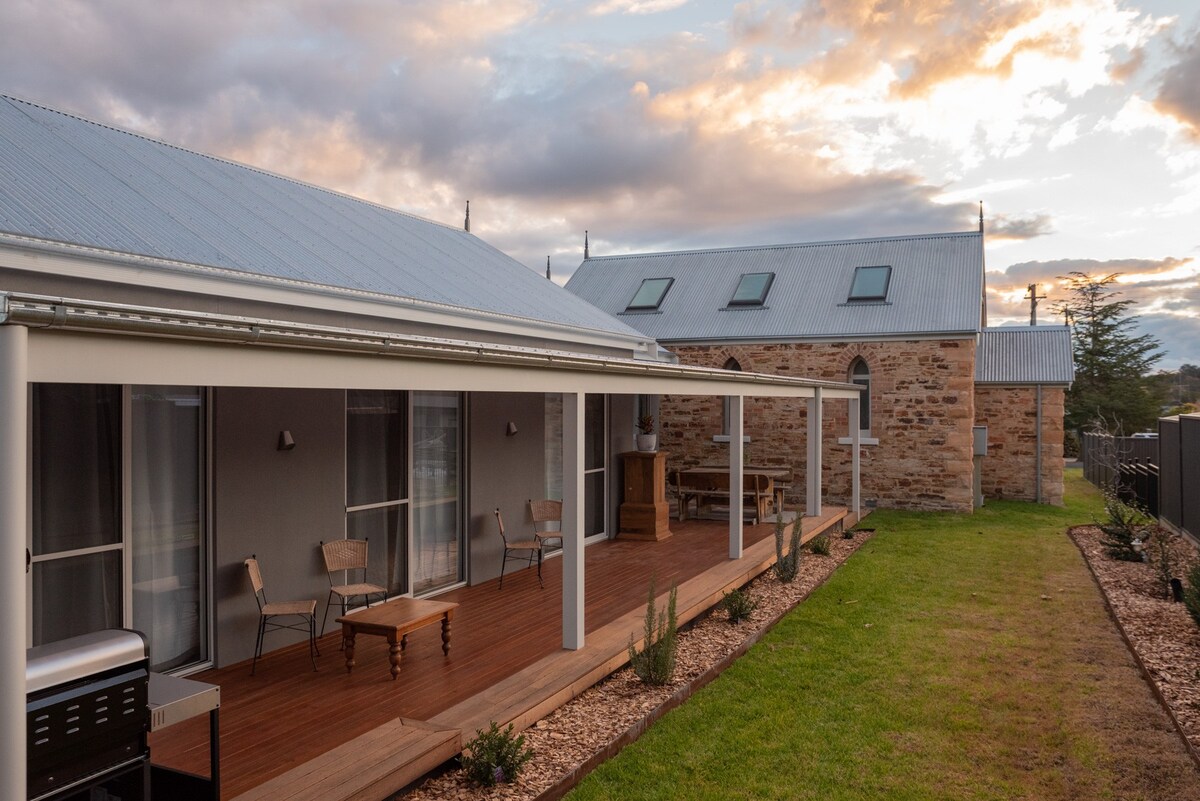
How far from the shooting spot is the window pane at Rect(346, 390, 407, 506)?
738 cm

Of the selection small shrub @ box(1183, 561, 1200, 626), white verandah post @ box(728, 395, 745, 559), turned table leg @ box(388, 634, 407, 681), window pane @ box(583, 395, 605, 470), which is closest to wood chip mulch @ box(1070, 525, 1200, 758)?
small shrub @ box(1183, 561, 1200, 626)

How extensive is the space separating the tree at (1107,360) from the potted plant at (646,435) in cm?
2666

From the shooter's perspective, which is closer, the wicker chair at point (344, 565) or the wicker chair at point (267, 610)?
the wicker chair at point (267, 610)

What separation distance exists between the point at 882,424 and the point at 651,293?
6.95 meters

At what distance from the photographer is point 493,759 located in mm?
4578

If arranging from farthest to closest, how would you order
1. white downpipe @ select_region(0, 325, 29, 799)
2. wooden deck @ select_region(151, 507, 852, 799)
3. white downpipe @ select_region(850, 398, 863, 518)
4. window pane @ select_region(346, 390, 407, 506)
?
white downpipe @ select_region(850, 398, 863, 518), window pane @ select_region(346, 390, 407, 506), wooden deck @ select_region(151, 507, 852, 799), white downpipe @ select_region(0, 325, 29, 799)

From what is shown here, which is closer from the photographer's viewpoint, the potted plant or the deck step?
the deck step

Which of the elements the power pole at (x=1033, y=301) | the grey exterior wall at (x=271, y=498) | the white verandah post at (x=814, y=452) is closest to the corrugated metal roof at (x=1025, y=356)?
the white verandah post at (x=814, y=452)

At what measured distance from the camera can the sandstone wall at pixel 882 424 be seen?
16828 mm

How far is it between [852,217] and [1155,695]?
27.3m

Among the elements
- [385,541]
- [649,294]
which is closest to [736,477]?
[385,541]

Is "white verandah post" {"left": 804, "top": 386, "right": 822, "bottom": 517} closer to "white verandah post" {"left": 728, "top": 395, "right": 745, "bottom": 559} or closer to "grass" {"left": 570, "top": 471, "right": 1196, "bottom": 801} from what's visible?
"white verandah post" {"left": 728, "top": 395, "right": 745, "bottom": 559}

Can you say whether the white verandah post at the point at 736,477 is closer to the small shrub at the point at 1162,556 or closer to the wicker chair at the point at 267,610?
the small shrub at the point at 1162,556

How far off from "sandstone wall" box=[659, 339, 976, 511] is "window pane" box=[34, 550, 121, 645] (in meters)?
14.0
